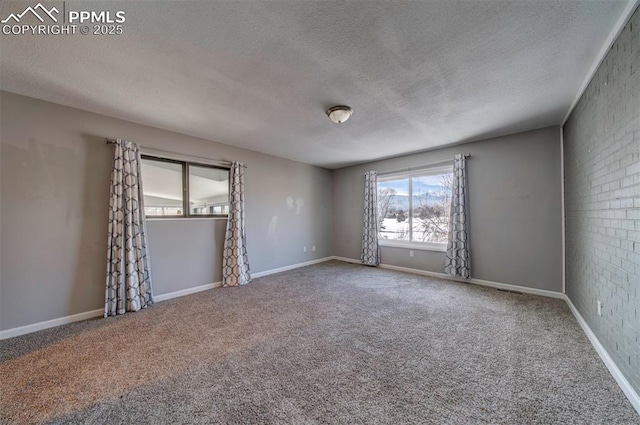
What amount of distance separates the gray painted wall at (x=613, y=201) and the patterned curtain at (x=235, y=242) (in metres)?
4.36

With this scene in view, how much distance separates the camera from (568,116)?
3.11m

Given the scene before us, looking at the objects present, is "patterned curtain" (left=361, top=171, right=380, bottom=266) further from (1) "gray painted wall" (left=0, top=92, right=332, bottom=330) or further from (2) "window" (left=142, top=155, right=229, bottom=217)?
(1) "gray painted wall" (left=0, top=92, right=332, bottom=330)

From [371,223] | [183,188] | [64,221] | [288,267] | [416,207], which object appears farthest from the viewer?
[371,223]

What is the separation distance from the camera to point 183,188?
3.92 meters

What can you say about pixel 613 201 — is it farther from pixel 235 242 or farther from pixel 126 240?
pixel 126 240

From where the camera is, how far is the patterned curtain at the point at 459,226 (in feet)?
13.8

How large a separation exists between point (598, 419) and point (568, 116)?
3367 millimetres

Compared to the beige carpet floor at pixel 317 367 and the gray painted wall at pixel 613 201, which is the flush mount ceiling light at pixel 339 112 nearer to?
the gray painted wall at pixel 613 201

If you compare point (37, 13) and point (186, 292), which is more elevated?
point (37, 13)

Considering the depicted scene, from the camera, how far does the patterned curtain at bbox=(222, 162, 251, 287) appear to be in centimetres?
421

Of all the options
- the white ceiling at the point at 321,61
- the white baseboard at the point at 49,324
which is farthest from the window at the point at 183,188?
the white baseboard at the point at 49,324

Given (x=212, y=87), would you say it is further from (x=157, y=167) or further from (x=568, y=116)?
(x=568, y=116)

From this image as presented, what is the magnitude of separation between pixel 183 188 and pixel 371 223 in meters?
3.85

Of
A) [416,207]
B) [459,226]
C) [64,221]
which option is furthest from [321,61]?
[416,207]
